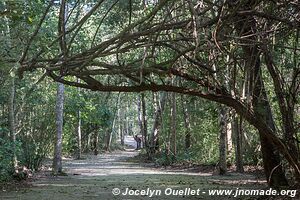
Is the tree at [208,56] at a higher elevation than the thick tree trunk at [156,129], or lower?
higher

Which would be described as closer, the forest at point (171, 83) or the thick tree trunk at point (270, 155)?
the forest at point (171, 83)

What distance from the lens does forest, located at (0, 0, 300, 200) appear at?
4430 millimetres

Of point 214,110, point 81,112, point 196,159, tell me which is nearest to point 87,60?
point 214,110

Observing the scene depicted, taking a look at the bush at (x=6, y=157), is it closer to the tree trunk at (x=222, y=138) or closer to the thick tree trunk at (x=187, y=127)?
the tree trunk at (x=222, y=138)

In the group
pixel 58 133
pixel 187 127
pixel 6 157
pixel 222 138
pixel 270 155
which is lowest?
pixel 6 157

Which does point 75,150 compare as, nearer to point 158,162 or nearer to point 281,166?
point 158,162

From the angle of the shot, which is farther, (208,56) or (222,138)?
(222,138)

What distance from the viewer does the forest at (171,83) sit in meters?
4.43

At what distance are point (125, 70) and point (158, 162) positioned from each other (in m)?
15.9

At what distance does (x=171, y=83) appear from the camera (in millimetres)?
7301

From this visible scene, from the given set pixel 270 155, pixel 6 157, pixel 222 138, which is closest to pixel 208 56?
pixel 270 155

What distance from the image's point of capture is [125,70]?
4574 millimetres

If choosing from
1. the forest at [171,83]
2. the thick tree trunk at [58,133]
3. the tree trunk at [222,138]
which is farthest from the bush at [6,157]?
the tree trunk at [222,138]

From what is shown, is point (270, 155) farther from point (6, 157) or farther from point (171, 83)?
point (6, 157)
